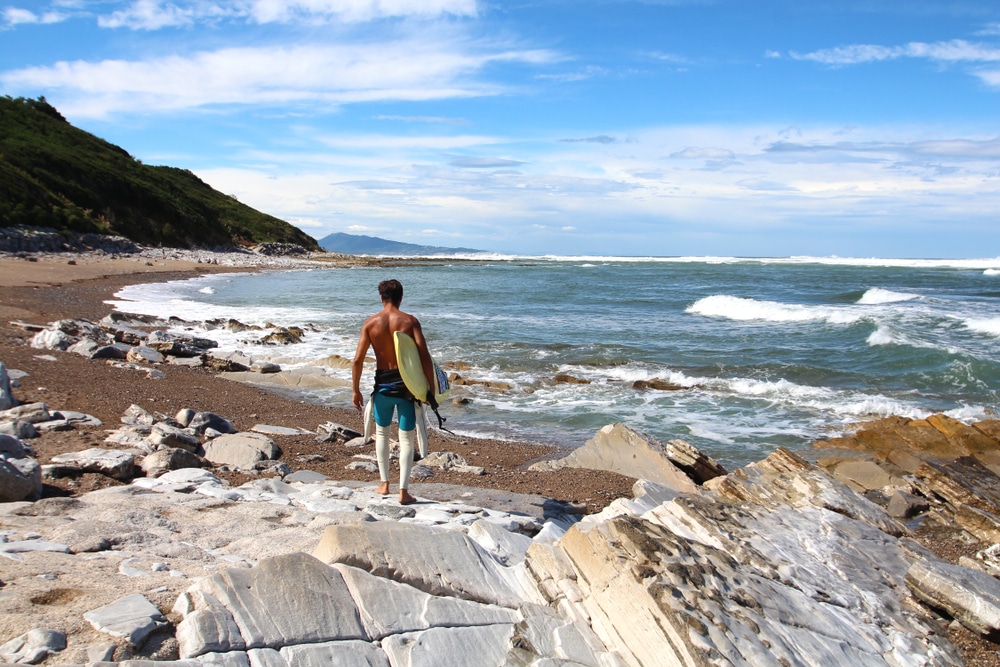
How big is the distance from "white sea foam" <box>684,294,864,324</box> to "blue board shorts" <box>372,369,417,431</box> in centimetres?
2073

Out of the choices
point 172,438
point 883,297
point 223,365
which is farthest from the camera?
point 883,297

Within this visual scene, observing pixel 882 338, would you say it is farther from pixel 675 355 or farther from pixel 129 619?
pixel 129 619

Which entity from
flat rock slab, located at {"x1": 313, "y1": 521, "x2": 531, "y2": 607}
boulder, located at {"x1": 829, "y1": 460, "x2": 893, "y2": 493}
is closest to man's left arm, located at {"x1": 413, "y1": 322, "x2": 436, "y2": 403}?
flat rock slab, located at {"x1": 313, "y1": 521, "x2": 531, "y2": 607}

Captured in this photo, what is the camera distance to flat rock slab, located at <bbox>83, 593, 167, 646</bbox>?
279cm

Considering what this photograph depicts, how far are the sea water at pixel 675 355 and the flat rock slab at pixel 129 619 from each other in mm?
7372

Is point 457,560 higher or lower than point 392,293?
lower

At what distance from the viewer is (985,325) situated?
69.7 feet

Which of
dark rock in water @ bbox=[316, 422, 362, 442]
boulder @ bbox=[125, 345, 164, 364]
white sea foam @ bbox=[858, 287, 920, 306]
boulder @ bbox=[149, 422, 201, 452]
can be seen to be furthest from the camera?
white sea foam @ bbox=[858, 287, 920, 306]

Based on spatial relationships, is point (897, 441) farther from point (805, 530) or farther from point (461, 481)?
point (461, 481)

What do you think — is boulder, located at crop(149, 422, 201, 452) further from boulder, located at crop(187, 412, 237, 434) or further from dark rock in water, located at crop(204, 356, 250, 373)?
dark rock in water, located at crop(204, 356, 250, 373)

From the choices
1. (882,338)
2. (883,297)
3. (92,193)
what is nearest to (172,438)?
(882,338)

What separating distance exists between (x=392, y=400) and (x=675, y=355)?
12.5m

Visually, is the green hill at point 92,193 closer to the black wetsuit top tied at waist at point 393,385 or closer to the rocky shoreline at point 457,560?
the rocky shoreline at point 457,560

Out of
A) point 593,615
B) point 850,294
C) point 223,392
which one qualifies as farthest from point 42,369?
point 850,294
